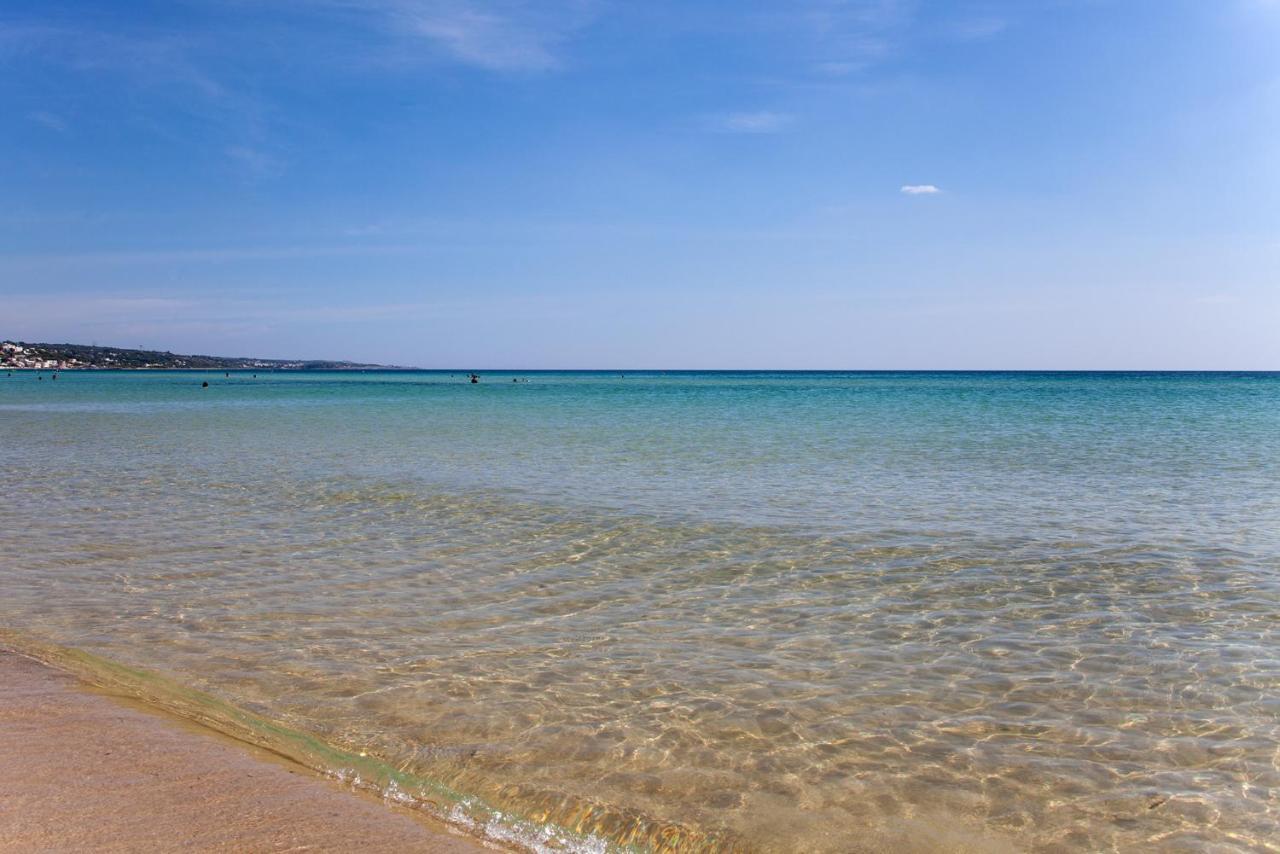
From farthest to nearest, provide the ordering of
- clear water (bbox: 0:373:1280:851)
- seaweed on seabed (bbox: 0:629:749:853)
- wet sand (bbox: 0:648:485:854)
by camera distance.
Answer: clear water (bbox: 0:373:1280:851) < seaweed on seabed (bbox: 0:629:749:853) < wet sand (bbox: 0:648:485:854)

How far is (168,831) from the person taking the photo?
4027 millimetres

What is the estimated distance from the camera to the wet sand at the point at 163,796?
3.99m

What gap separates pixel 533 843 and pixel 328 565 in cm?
695

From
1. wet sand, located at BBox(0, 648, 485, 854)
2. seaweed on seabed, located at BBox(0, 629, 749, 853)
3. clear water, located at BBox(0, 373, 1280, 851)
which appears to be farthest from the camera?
clear water, located at BBox(0, 373, 1280, 851)

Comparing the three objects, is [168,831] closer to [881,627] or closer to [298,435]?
[881,627]

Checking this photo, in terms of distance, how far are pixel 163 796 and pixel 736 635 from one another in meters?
4.76

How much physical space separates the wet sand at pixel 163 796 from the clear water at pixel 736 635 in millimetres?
598

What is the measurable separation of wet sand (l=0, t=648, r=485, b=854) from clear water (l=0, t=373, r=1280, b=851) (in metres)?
0.60

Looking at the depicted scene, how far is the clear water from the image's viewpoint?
496 centimetres

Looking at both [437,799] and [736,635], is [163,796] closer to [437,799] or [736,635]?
[437,799]

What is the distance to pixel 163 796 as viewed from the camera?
441 centimetres

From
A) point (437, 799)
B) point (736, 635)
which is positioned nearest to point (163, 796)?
point (437, 799)

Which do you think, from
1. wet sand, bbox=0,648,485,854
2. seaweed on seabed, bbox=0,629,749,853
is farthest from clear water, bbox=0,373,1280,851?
wet sand, bbox=0,648,485,854

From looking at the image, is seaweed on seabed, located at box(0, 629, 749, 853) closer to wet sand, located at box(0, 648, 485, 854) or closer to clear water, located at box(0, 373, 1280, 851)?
clear water, located at box(0, 373, 1280, 851)
